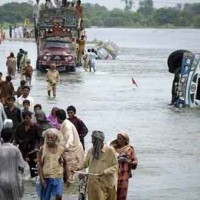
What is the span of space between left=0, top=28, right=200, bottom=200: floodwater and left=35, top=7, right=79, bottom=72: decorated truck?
2.28 ft

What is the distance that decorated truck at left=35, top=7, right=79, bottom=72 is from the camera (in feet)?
127

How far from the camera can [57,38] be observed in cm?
4050

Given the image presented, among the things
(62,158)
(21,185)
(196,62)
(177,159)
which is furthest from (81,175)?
(196,62)

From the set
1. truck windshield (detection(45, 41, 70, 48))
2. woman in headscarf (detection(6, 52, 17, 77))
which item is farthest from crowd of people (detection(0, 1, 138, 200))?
truck windshield (detection(45, 41, 70, 48))

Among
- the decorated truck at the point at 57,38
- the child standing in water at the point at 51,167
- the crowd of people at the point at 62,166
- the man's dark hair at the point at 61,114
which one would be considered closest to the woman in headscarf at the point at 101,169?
the crowd of people at the point at 62,166

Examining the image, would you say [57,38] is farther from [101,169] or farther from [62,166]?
[101,169]

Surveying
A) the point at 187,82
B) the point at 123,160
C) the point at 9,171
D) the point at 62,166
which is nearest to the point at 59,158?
the point at 62,166

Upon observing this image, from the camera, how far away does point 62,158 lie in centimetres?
1067

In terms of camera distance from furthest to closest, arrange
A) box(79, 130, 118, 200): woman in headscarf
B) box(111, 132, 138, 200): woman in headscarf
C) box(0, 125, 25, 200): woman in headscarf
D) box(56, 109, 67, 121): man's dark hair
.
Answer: box(56, 109, 67, 121): man's dark hair
box(111, 132, 138, 200): woman in headscarf
box(79, 130, 118, 200): woman in headscarf
box(0, 125, 25, 200): woman in headscarf

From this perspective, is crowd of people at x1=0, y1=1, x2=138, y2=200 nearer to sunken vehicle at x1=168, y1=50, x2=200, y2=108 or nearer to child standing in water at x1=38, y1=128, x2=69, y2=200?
child standing in water at x1=38, y1=128, x2=69, y2=200

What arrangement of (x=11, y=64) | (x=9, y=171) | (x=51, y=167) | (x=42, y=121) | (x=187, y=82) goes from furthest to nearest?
(x=11, y=64) → (x=187, y=82) → (x=42, y=121) → (x=51, y=167) → (x=9, y=171)

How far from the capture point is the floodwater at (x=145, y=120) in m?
14.0

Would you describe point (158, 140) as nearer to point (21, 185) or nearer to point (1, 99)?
point (1, 99)

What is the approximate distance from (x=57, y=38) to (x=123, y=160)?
30.0m
